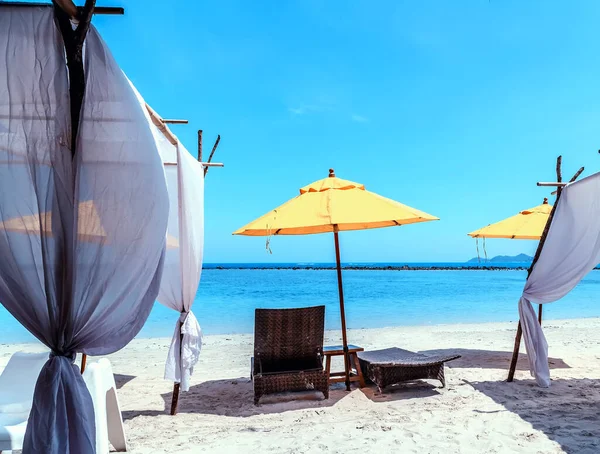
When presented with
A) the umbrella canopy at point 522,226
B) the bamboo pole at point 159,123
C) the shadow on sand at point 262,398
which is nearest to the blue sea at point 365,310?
the umbrella canopy at point 522,226

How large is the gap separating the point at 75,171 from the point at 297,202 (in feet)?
8.86

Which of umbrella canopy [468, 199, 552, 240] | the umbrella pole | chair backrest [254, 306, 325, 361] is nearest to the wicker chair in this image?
chair backrest [254, 306, 325, 361]

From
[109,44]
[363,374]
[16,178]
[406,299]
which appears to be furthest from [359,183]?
[406,299]

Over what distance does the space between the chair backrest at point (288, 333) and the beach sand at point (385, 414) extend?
419mm

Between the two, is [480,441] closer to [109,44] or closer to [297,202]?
[297,202]

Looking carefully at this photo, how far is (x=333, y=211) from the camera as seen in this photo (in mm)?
4168

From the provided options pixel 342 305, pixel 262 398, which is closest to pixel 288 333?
pixel 262 398

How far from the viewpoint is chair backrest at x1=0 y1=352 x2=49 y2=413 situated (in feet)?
9.15

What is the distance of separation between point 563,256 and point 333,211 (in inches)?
88.4

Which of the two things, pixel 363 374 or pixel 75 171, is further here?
pixel 363 374

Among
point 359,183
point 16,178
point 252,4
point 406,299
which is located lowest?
point 406,299

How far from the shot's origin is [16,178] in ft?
6.20

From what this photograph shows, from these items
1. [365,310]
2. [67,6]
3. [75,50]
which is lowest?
[365,310]

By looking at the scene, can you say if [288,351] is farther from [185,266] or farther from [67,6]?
[67,6]
